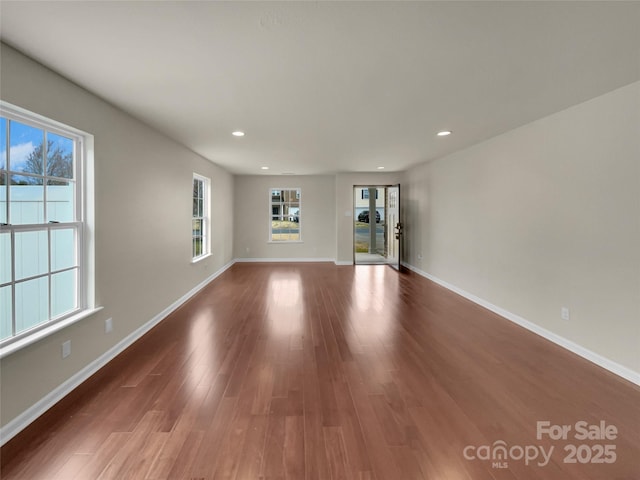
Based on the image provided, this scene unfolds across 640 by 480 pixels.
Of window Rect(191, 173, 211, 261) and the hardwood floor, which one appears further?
window Rect(191, 173, 211, 261)

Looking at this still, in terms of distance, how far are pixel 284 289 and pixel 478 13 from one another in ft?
15.1

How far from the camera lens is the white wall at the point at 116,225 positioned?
1.91 metres

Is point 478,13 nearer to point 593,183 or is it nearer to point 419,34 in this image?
point 419,34

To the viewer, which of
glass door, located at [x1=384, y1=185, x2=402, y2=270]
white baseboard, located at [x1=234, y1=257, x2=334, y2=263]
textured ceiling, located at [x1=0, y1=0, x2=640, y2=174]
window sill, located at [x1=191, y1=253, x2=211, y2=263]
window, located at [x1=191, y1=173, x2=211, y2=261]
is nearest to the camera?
textured ceiling, located at [x1=0, y1=0, x2=640, y2=174]

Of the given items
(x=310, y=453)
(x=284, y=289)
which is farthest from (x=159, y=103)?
(x=284, y=289)

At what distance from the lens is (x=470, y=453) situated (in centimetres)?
168

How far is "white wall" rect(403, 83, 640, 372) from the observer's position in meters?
2.48

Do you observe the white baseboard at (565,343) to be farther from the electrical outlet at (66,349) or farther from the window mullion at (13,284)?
the window mullion at (13,284)

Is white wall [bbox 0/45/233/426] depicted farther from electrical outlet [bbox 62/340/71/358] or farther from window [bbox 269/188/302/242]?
window [bbox 269/188/302/242]

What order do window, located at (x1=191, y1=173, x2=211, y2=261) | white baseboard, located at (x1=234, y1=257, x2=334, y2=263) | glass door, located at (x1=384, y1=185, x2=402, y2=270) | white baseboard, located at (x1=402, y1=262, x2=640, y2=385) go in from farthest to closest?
white baseboard, located at (x1=234, y1=257, x2=334, y2=263) → glass door, located at (x1=384, y1=185, x2=402, y2=270) → window, located at (x1=191, y1=173, x2=211, y2=261) → white baseboard, located at (x1=402, y1=262, x2=640, y2=385)

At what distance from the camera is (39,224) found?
2125 millimetres

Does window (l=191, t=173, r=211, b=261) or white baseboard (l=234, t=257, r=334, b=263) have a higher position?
window (l=191, t=173, r=211, b=261)

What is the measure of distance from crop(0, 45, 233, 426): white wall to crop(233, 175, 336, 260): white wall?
10.5 ft

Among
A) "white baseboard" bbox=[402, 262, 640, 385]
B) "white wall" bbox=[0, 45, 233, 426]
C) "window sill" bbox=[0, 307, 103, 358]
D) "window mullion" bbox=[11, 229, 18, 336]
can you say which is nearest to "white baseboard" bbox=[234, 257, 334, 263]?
"white wall" bbox=[0, 45, 233, 426]
